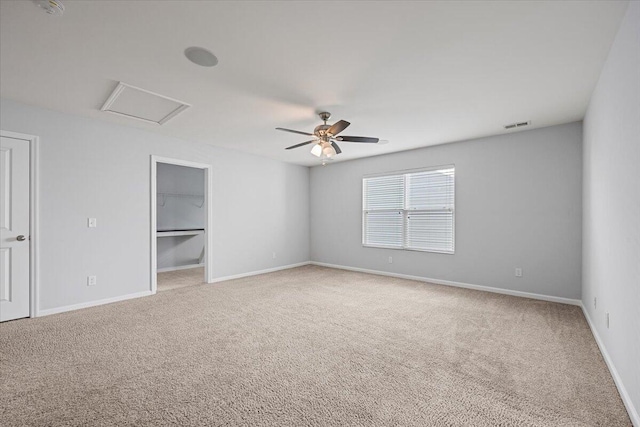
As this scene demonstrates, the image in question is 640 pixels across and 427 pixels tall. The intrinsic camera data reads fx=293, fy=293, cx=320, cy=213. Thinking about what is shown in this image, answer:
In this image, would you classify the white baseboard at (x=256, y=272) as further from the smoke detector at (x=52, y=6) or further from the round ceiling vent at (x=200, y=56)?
the smoke detector at (x=52, y=6)

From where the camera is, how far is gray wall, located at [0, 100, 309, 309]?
3.58 metres

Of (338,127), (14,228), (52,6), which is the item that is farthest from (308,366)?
(14,228)

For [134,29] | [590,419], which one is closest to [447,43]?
[134,29]

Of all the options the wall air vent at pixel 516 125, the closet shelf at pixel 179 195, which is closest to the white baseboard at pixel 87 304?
the closet shelf at pixel 179 195

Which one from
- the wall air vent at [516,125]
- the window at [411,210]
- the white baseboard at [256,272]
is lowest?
the white baseboard at [256,272]

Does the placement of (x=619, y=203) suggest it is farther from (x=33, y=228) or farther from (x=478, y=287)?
(x=33, y=228)

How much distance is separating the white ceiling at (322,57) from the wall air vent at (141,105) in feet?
0.36

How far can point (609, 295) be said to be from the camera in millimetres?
2355

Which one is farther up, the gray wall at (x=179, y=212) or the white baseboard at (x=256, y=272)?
the gray wall at (x=179, y=212)

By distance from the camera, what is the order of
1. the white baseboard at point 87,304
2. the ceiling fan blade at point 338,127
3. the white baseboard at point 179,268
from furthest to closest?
the white baseboard at point 179,268 → the white baseboard at point 87,304 → the ceiling fan blade at point 338,127

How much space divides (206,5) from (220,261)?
4366mm

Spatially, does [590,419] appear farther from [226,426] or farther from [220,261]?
[220,261]

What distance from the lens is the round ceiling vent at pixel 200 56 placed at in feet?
7.54

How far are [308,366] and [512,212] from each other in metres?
3.87
